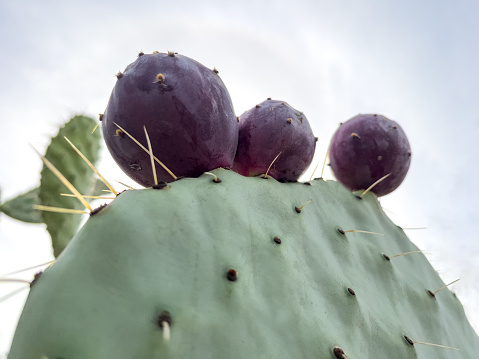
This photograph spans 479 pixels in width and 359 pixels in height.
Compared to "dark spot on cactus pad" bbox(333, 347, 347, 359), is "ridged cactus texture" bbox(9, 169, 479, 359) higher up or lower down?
higher up

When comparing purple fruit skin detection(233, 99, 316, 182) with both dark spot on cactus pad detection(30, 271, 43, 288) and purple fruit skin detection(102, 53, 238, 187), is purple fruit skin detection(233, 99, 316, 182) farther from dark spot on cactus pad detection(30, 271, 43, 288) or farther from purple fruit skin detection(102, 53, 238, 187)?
dark spot on cactus pad detection(30, 271, 43, 288)

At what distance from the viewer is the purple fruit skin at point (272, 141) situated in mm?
945

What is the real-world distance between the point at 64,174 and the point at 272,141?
0.72m

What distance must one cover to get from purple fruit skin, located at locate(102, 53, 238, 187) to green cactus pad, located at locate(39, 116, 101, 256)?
604mm

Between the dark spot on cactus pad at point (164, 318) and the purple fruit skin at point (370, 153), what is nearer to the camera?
the dark spot on cactus pad at point (164, 318)

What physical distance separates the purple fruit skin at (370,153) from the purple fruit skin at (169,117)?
54 cm

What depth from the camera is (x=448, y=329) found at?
111 centimetres

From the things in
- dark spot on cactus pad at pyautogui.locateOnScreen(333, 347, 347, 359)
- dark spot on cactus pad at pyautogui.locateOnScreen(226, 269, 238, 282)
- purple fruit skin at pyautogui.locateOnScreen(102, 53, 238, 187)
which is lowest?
dark spot on cactus pad at pyautogui.locateOnScreen(333, 347, 347, 359)

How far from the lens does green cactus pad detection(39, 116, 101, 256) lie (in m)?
1.33

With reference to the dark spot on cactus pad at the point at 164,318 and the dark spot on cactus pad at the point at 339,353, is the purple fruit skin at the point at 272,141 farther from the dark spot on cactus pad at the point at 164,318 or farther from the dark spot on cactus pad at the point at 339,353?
the dark spot on cactus pad at the point at 164,318

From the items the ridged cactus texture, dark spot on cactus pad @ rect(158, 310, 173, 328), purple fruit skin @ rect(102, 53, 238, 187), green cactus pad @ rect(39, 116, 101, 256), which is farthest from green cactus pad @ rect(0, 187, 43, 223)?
dark spot on cactus pad @ rect(158, 310, 173, 328)

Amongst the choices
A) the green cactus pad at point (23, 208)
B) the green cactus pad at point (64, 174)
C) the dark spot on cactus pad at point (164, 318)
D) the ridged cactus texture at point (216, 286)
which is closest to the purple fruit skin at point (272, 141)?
the ridged cactus texture at point (216, 286)

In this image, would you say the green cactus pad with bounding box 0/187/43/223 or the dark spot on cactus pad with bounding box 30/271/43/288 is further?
the green cactus pad with bounding box 0/187/43/223

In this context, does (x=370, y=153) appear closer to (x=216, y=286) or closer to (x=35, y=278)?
(x=216, y=286)
